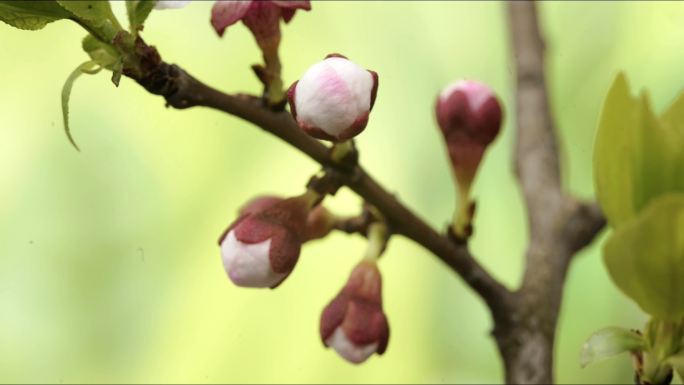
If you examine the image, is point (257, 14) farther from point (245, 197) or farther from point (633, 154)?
point (245, 197)

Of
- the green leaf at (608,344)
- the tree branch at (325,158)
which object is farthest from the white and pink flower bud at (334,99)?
the green leaf at (608,344)

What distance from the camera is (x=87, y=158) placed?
3.24ft

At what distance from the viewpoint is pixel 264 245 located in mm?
553

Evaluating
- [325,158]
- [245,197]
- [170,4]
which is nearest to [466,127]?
[325,158]

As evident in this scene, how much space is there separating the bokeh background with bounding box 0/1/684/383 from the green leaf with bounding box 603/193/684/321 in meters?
0.44

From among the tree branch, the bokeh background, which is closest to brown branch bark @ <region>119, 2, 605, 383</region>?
the tree branch

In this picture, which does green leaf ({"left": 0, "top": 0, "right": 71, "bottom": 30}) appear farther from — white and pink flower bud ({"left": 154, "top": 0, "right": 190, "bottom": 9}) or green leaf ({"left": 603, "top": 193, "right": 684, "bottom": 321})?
green leaf ({"left": 603, "top": 193, "right": 684, "bottom": 321})

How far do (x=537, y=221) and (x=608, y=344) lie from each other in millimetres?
369

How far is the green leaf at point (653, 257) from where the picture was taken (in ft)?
1.42

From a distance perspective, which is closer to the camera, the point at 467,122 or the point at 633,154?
the point at 633,154

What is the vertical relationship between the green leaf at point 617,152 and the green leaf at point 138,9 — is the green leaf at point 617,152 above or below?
below

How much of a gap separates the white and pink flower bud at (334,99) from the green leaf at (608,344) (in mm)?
176

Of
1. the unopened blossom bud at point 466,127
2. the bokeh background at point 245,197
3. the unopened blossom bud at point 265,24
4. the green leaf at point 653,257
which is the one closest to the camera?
the green leaf at point 653,257

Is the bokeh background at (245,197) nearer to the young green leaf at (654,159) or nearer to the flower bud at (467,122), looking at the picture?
the flower bud at (467,122)
